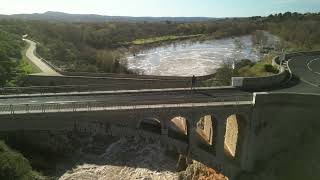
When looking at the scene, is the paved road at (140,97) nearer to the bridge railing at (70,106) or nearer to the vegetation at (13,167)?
the bridge railing at (70,106)

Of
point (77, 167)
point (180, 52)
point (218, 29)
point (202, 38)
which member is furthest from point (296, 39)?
point (77, 167)

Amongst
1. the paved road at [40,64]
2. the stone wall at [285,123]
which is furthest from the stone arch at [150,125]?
the paved road at [40,64]

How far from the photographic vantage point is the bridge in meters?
22.1

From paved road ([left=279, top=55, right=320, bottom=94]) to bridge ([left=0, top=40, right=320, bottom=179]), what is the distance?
1.27 metres

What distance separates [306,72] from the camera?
35.8m

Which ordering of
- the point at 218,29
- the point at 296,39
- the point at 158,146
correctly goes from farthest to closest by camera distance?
the point at 218,29 < the point at 296,39 < the point at 158,146

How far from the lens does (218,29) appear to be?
127 meters

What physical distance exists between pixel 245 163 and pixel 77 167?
1112 centimetres

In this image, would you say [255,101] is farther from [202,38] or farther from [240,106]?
[202,38]

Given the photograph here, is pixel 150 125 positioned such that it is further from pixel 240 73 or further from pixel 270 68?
pixel 240 73

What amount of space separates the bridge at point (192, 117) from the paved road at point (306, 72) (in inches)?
50.2

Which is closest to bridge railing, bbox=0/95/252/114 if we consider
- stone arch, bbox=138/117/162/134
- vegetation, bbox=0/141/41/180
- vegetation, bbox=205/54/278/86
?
stone arch, bbox=138/117/162/134

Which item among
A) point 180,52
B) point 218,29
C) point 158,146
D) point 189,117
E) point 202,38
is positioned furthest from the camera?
point 218,29

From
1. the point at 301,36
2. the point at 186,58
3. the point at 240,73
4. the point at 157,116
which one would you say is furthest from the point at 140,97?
the point at 301,36
